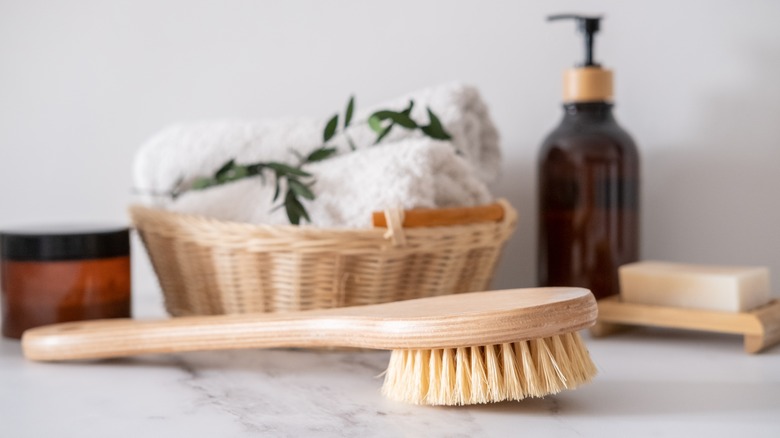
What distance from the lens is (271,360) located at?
2.12ft

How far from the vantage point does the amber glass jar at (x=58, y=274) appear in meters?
0.70

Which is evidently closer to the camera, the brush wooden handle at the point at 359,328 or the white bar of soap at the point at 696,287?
the brush wooden handle at the point at 359,328

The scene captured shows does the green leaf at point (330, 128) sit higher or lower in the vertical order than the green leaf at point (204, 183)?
higher

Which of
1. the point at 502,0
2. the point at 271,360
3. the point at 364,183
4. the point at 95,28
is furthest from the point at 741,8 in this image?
the point at 95,28

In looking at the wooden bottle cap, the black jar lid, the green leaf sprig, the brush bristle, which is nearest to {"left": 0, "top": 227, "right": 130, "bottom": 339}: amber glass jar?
the black jar lid

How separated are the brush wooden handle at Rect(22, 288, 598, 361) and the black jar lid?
7cm

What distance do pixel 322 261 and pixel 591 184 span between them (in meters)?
0.29

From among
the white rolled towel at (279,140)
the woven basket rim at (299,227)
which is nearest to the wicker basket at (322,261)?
A: the woven basket rim at (299,227)

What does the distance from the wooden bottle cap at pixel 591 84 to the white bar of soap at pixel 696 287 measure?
0.56 ft

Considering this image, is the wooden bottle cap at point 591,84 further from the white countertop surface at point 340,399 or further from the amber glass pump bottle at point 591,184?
the white countertop surface at point 340,399

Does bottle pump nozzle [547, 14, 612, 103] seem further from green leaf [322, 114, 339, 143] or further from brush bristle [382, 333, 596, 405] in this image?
brush bristle [382, 333, 596, 405]

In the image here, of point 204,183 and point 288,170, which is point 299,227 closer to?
point 288,170

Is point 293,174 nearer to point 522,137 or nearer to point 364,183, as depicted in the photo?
point 364,183

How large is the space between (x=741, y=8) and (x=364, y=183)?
1.46 ft
